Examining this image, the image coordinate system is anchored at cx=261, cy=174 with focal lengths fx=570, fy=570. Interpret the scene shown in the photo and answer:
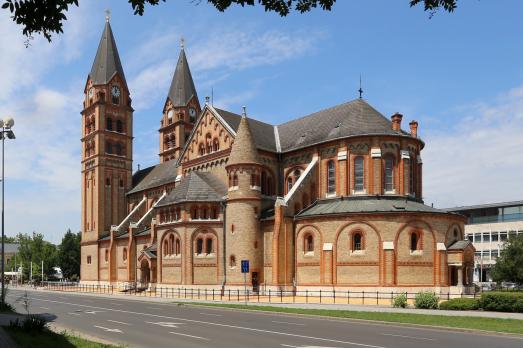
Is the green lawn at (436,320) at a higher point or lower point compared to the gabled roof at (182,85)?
lower

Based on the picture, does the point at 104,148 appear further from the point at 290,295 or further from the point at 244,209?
the point at 290,295

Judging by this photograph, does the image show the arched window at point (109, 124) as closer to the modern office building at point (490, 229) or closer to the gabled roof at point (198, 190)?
the gabled roof at point (198, 190)

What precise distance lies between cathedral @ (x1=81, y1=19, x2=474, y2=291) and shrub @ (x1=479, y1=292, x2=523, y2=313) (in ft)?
47.7

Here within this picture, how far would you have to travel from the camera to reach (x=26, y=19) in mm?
7867

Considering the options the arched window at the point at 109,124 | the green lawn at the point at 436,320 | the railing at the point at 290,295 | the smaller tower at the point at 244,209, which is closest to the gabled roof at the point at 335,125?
the smaller tower at the point at 244,209

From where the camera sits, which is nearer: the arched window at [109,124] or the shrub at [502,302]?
the shrub at [502,302]

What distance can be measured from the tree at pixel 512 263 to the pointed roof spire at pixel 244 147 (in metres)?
30.0

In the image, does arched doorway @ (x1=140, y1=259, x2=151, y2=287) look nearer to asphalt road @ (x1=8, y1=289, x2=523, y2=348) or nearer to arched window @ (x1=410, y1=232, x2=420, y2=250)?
arched window @ (x1=410, y1=232, x2=420, y2=250)

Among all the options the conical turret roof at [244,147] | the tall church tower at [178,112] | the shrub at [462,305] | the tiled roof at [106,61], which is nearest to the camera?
the shrub at [462,305]

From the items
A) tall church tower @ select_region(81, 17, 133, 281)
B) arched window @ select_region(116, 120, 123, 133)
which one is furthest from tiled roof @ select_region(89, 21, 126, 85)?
arched window @ select_region(116, 120, 123, 133)

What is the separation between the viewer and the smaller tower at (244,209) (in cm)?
5175

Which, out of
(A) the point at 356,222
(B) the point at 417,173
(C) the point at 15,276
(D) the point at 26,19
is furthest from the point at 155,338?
(C) the point at 15,276

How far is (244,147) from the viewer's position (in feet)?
175

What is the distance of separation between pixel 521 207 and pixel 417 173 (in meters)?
48.0
